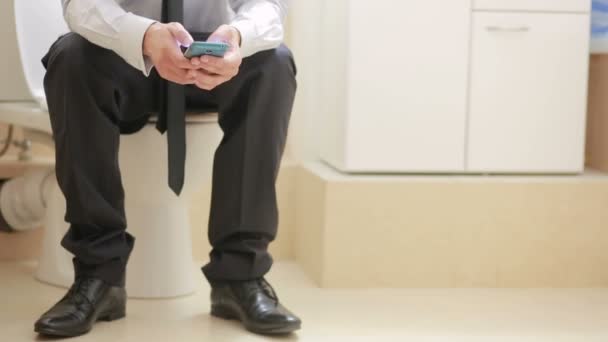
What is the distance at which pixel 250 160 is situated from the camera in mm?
1458

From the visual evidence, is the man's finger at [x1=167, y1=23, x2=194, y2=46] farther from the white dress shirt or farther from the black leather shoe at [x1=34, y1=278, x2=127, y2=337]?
the black leather shoe at [x1=34, y1=278, x2=127, y2=337]

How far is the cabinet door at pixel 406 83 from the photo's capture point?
191cm

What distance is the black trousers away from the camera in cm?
140

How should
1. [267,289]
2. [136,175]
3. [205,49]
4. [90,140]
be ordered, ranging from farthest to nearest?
[136,175], [267,289], [90,140], [205,49]

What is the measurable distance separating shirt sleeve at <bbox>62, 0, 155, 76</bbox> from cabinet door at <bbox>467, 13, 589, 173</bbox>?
0.82m

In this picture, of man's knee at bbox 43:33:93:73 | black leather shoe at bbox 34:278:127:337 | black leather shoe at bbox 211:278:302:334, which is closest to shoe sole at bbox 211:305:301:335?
black leather shoe at bbox 211:278:302:334

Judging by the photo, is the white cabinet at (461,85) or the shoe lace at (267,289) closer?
the shoe lace at (267,289)

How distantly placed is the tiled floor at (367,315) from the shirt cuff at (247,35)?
0.45m

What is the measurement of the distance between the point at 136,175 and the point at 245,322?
0.35m

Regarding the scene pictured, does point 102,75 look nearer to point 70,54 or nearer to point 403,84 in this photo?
point 70,54

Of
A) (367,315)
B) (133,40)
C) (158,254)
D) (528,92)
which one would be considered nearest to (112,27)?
(133,40)

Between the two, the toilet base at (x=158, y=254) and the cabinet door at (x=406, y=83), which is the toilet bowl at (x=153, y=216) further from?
the cabinet door at (x=406, y=83)

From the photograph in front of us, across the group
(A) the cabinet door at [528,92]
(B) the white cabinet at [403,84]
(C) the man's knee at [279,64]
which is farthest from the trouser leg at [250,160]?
(A) the cabinet door at [528,92]

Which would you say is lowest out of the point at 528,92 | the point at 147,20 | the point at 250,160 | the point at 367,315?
the point at 367,315
